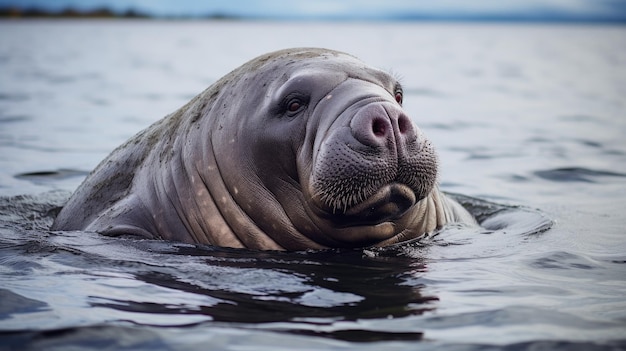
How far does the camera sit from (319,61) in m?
6.99

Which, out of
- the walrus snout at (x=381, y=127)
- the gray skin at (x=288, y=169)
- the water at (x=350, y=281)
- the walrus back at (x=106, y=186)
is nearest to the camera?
the water at (x=350, y=281)

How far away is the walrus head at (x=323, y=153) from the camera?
20.3 ft

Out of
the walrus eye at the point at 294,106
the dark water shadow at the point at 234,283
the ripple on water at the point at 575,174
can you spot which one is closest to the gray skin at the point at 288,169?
the walrus eye at the point at 294,106

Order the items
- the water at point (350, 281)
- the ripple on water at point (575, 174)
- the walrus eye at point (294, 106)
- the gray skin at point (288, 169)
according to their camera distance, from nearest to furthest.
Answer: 1. the water at point (350, 281)
2. the gray skin at point (288, 169)
3. the walrus eye at point (294, 106)
4. the ripple on water at point (575, 174)

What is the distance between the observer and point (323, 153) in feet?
20.5

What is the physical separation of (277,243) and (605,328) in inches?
103

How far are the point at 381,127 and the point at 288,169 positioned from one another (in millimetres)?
890

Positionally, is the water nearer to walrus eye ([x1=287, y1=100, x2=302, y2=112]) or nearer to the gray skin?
the gray skin

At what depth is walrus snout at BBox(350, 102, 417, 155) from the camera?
6.11m

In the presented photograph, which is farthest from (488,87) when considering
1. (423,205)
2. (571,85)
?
(423,205)

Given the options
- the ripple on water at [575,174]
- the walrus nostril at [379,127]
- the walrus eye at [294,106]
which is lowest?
the ripple on water at [575,174]

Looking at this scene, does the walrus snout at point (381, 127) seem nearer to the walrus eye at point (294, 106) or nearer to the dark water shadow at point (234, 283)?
the walrus eye at point (294, 106)

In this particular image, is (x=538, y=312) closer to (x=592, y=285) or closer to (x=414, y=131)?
(x=592, y=285)

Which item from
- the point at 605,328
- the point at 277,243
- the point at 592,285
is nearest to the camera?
the point at 605,328
